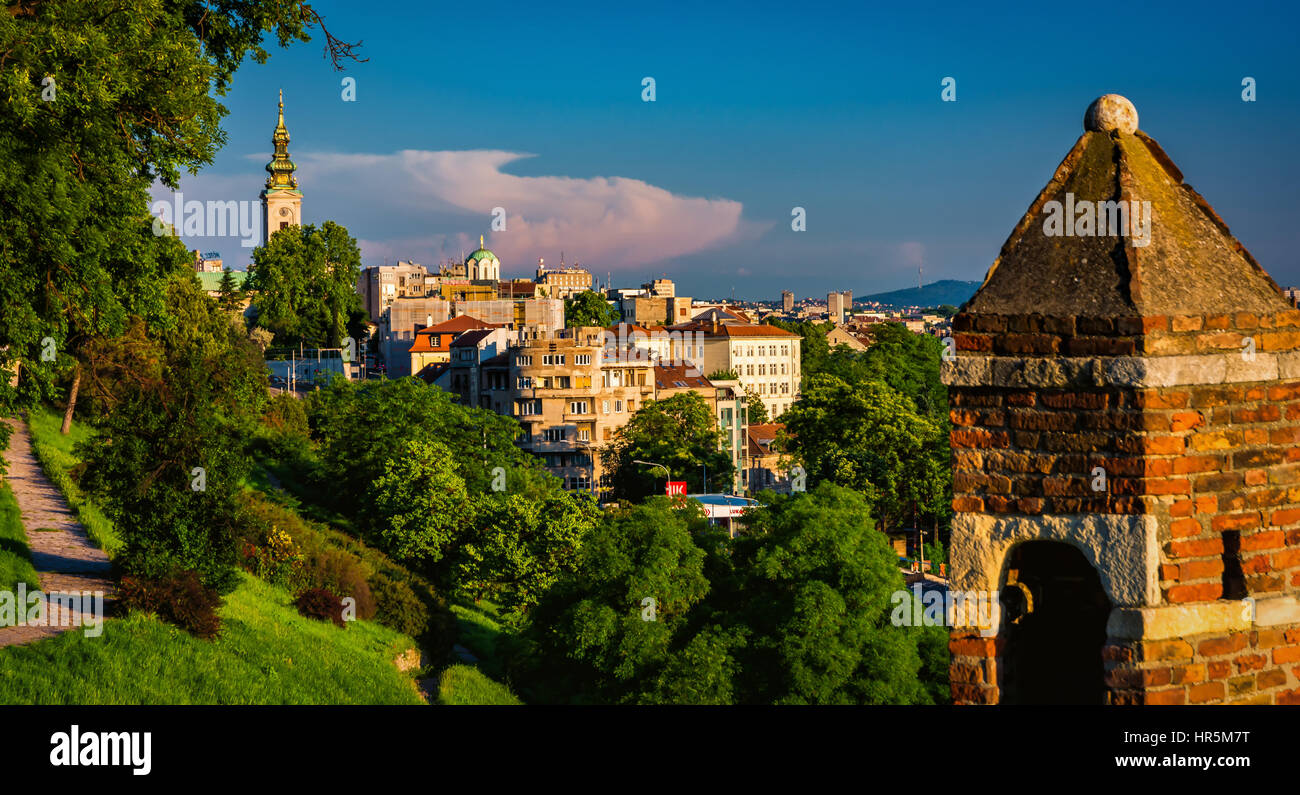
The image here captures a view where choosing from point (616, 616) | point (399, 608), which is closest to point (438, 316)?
point (399, 608)

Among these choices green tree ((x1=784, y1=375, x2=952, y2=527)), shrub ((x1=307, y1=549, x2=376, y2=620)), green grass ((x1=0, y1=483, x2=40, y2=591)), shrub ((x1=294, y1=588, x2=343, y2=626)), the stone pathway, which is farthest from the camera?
green tree ((x1=784, y1=375, x2=952, y2=527))

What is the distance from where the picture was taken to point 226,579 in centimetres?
2661

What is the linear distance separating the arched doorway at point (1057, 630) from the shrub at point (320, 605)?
26.9m

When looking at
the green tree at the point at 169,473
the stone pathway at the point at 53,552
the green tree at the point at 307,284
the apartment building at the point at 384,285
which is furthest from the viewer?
the apartment building at the point at 384,285

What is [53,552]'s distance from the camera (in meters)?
27.0

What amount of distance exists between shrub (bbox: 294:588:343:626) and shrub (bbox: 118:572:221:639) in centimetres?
703

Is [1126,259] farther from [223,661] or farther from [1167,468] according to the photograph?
[223,661]

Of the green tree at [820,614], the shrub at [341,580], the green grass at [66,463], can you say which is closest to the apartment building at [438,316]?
the green grass at [66,463]

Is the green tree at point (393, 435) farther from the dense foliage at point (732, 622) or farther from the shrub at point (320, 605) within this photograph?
the shrub at point (320, 605)

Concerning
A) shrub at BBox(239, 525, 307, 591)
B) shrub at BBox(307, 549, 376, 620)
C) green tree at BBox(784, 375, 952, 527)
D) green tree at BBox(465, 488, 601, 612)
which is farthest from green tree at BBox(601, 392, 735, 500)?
shrub at BBox(239, 525, 307, 591)

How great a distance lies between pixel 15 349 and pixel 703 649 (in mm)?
19080

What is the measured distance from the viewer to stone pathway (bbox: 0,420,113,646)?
21.5 meters

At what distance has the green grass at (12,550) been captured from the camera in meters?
23.3

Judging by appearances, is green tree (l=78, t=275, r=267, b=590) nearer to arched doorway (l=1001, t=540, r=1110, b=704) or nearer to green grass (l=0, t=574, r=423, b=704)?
green grass (l=0, t=574, r=423, b=704)
